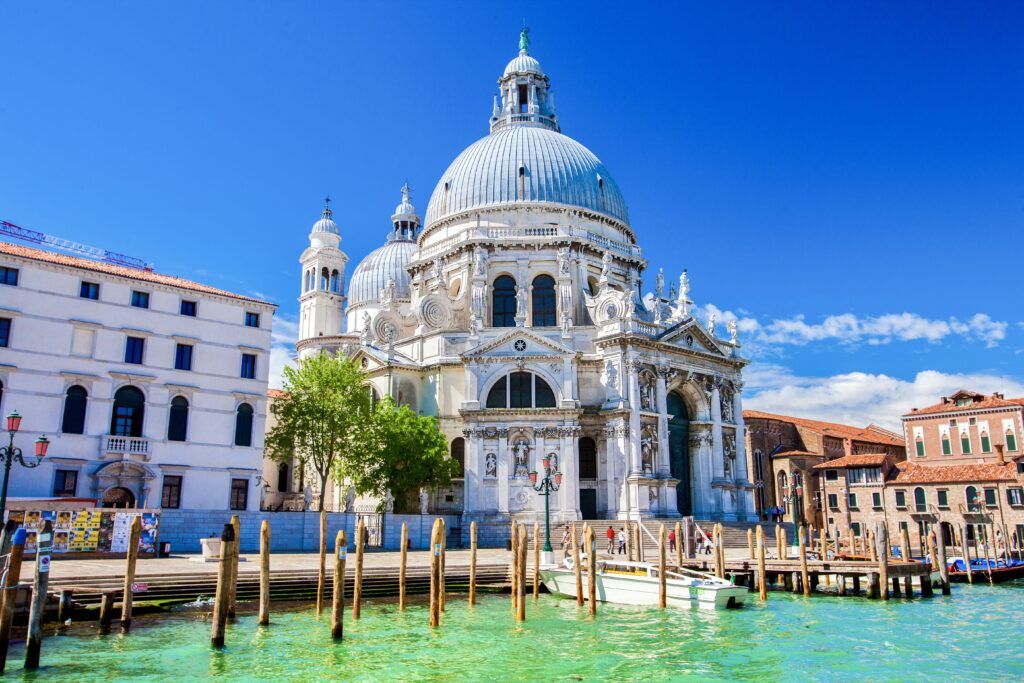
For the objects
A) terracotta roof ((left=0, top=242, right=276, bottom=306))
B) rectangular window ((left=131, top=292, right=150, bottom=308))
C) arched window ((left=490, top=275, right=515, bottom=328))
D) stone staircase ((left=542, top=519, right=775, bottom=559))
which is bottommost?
stone staircase ((left=542, top=519, right=775, bottom=559))

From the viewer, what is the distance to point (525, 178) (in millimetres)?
44531

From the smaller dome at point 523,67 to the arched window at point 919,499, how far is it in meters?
31.8

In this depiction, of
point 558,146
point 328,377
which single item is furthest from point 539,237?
point 328,377

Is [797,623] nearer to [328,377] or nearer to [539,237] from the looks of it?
[328,377]

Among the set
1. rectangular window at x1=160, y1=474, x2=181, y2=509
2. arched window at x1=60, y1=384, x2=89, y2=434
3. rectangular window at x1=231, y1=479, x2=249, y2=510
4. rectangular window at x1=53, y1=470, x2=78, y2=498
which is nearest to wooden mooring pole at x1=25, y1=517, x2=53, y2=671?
rectangular window at x1=53, y1=470, x2=78, y2=498

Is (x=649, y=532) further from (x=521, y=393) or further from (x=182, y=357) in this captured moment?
(x=182, y=357)

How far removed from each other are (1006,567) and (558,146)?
28944 mm

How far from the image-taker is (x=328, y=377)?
35906mm

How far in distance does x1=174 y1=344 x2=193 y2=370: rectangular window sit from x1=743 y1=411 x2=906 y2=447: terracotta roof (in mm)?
35988

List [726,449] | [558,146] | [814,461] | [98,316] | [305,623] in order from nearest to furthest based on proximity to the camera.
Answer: [305,623], [98,316], [726,449], [558,146], [814,461]

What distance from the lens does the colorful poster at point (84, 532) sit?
2338 cm

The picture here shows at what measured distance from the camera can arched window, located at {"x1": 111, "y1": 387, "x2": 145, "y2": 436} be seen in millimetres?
28516

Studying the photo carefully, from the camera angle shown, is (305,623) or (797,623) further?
(797,623)

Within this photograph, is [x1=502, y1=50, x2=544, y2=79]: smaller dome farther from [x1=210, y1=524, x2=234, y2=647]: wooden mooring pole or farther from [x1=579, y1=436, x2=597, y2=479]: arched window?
[x1=210, y1=524, x2=234, y2=647]: wooden mooring pole
